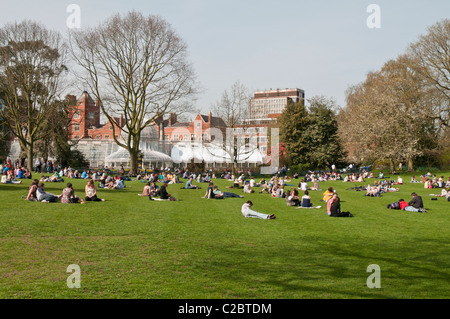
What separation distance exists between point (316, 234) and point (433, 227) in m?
4.90

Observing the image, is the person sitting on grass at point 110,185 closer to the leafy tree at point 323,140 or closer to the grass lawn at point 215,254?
the grass lawn at point 215,254

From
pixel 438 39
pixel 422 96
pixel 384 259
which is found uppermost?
pixel 438 39

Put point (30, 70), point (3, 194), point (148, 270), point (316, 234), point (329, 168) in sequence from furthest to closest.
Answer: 1. point (329, 168)
2. point (30, 70)
3. point (3, 194)
4. point (316, 234)
5. point (148, 270)

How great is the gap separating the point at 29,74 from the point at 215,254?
41.9m

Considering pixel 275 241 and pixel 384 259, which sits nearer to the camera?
pixel 384 259

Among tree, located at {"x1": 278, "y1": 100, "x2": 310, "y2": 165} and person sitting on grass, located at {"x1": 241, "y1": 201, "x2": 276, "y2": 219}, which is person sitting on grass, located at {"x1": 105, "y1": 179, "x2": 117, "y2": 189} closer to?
person sitting on grass, located at {"x1": 241, "y1": 201, "x2": 276, "y2": 219}

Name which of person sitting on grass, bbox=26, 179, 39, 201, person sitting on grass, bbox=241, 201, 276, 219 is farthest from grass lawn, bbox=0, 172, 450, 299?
person sitting on grass, bbox=26, 179, 39, 201

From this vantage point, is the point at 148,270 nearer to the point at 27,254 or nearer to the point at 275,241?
the point at 27,254

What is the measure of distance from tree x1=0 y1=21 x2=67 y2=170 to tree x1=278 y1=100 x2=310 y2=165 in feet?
111

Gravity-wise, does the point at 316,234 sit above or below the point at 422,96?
below

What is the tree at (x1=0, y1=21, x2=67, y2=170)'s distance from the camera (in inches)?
1731

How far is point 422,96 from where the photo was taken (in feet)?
186

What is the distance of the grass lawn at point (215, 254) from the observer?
8.27 meters

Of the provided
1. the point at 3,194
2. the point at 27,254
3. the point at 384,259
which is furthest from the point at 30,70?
the point at 384,259
